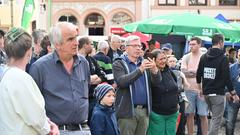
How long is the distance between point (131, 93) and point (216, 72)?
2540 mm

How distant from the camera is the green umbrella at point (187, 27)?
39.8 feet

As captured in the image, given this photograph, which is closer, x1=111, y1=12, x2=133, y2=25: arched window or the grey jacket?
the grey jacket

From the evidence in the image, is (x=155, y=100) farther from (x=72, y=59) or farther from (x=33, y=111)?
(x=33, y=111)

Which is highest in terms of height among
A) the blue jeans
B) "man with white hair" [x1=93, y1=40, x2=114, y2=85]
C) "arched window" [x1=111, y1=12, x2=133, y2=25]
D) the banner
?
"arched window" [x1=111, y1=12, x2=133, y2=25]

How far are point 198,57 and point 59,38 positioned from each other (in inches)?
218

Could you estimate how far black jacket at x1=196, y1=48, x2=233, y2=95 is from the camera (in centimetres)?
847

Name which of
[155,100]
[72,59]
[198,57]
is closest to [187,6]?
[198,57]

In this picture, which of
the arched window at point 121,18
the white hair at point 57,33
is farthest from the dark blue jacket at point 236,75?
the arched window at point 121,18

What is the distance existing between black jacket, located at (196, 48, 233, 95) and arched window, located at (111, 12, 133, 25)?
Result: 1193 inches

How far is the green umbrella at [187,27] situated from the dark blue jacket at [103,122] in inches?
264

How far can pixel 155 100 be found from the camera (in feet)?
23.1

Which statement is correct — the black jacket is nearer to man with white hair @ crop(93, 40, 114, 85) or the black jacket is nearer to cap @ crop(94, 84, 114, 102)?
man with white hair @ crop(93, 40, 114, 85)

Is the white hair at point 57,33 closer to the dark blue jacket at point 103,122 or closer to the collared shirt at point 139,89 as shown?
the dark blue jacket at point 103,122

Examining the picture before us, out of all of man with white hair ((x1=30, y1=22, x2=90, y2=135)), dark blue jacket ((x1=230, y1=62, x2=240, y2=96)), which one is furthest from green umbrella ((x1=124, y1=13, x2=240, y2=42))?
man with white hair ((x1=30, y1=22, x2=90, y2=135))
